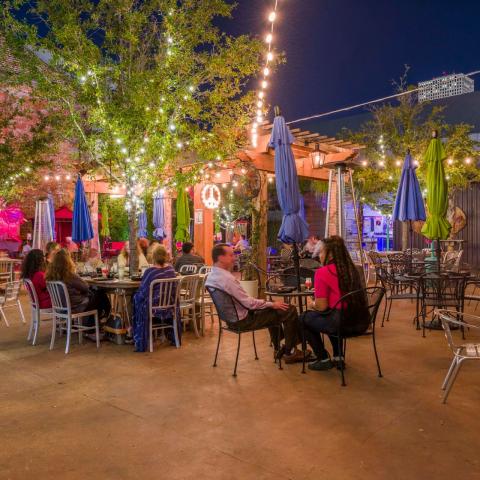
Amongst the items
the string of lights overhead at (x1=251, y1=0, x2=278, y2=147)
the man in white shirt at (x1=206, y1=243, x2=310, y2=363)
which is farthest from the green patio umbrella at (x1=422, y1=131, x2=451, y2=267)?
the string of lights overhead at (x1=251, y1=0, x2=278, y2=147)

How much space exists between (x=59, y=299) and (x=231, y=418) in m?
3.17

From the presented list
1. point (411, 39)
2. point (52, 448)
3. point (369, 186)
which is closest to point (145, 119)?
point (52, 448)

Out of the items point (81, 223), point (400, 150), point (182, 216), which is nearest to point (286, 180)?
point (81, 223)

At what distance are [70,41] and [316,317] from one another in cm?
591

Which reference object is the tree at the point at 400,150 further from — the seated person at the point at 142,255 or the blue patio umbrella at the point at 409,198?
the seated person at the point at 142,255

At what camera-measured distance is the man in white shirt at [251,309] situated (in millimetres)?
4773

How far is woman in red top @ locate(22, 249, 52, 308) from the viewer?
6.30 meters

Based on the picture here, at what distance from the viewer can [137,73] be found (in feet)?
25.6

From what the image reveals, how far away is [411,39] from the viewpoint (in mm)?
23969

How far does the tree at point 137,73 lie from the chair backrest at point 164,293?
7.29ft

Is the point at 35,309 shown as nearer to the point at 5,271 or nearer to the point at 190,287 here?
the point at 190,287

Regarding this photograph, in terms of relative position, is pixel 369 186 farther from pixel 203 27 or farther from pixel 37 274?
pixel 37 274

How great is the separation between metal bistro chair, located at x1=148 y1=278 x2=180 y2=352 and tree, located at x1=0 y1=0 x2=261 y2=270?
2194 mm

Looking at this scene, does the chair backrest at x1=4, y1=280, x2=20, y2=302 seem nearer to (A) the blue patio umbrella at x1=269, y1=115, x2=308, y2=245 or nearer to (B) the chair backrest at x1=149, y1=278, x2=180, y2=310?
(B) the chair backrest at x1=149, y1=278, x2=180, y2=310
